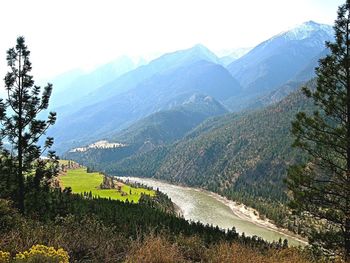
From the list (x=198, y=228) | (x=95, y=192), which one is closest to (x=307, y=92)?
(x=198, y=228)

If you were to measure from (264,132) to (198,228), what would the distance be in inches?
5275

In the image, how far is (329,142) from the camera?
21500 mm

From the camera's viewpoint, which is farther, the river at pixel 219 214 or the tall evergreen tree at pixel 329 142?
the river at pixel 219 214

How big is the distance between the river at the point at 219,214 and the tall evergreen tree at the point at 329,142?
59.7m

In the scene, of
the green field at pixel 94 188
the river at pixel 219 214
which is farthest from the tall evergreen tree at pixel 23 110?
the green field at pixel 94 188

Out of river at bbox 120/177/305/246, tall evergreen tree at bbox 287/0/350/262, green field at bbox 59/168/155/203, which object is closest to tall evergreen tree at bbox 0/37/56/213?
tall evergreen tree at bbox 287/0/350/262

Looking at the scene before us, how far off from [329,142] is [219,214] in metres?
97.3

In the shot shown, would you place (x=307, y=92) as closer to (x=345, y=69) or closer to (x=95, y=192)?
(x=345, y=69)

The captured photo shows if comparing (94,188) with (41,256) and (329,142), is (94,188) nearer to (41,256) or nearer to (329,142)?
(329,142)

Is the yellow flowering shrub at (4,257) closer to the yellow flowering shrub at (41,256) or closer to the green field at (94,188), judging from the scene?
the yellow flowering shrub at (41,256)


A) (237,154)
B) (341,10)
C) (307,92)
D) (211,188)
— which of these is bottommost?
(211,188)

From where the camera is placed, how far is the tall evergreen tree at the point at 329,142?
21.0 meters

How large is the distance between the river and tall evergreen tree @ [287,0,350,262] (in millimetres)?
59745

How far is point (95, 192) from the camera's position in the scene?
108 m
